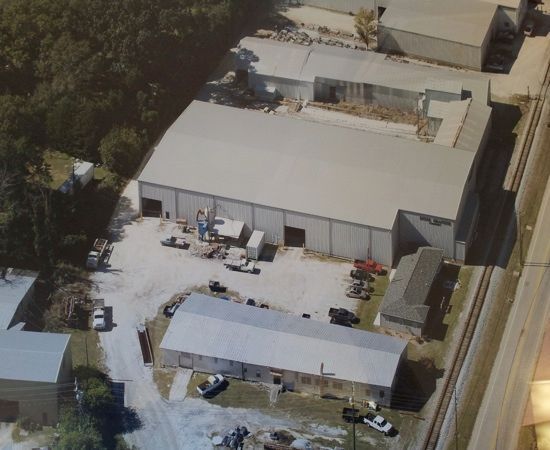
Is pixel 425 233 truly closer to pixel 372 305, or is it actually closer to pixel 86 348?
pixel 372 305

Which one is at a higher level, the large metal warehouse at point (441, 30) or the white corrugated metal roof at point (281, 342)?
the large metal warehouse at point (441, 30)

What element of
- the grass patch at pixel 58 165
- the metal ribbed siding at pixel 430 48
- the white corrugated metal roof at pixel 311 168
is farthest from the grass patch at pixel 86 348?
the metal ribbed siding at pixel 430 48

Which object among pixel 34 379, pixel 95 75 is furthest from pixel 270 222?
pixel 34 379

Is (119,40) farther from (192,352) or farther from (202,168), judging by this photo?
(192,352)

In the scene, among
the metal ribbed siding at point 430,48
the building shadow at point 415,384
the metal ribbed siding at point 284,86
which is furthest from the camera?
the metal ribbed siding at point 430,48

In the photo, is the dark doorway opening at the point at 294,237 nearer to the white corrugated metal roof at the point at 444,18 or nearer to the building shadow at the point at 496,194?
the building shadow at the point at 496,194

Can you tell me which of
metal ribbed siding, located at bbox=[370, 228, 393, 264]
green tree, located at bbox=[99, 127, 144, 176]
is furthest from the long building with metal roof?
green tree, located at bbox=[99, 127, 144, 176]

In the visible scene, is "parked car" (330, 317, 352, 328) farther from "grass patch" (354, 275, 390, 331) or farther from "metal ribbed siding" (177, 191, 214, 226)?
"metal ribbed siding" (177, 191, 214, 226)
